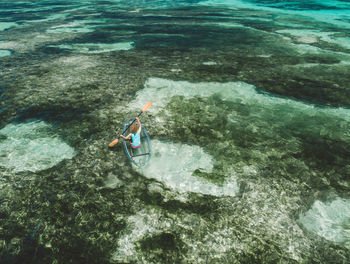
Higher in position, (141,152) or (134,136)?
(134,136)

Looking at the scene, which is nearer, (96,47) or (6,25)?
(96,47)

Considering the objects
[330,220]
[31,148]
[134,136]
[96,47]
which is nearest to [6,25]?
[96,47]

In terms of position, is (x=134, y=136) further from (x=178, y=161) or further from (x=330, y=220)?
(x=330, y=220)

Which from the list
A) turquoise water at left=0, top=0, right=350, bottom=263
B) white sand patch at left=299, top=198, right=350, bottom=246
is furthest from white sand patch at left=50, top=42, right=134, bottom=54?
white sand patch at left=299, top=198, right=350, bottom=246

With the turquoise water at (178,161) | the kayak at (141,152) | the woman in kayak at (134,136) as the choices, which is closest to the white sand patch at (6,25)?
the turquoise water at (178,161)

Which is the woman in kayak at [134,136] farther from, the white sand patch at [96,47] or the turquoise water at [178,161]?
the white sand patch at [96,47]

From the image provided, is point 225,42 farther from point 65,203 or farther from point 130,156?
point 65,203

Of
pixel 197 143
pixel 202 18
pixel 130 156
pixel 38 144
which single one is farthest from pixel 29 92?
pixel 202 18
